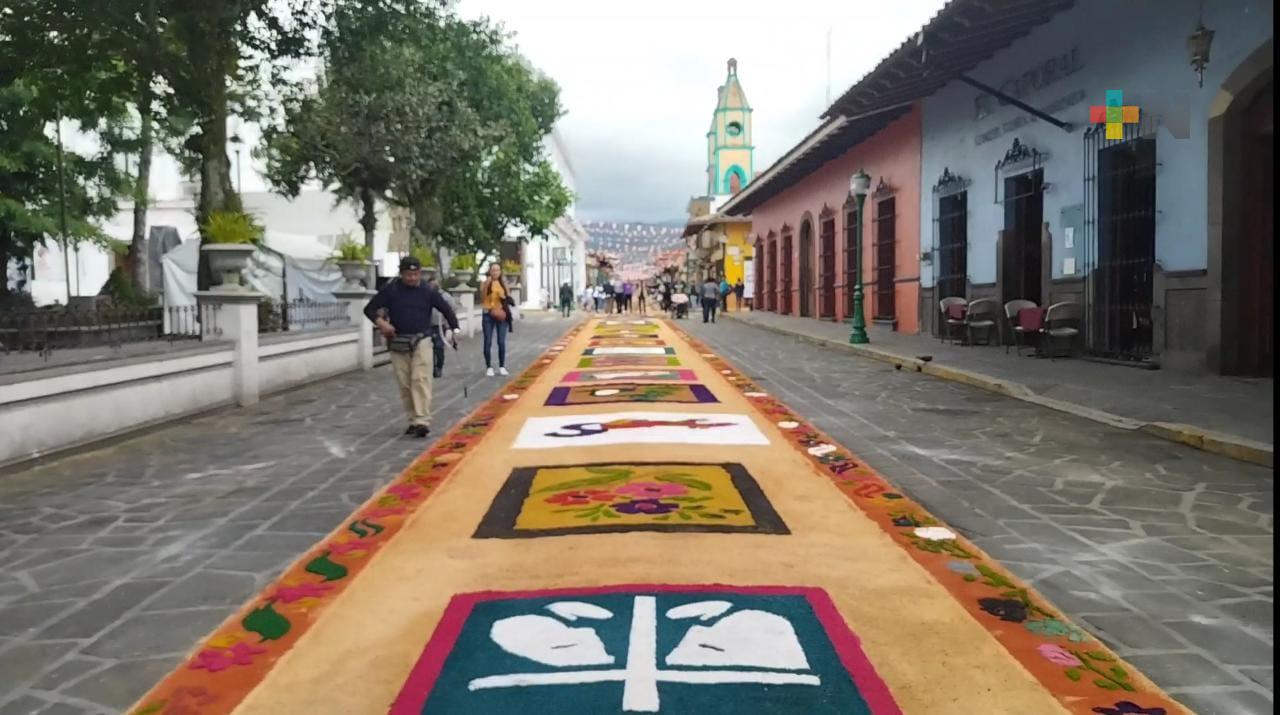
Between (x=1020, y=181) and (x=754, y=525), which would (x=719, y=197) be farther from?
(x=754, y=525)

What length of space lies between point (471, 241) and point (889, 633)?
109 ft

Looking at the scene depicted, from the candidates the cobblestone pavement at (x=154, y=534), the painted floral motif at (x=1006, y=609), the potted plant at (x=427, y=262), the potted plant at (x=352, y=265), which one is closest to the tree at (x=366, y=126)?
the potted plant at (x=427, y=262)


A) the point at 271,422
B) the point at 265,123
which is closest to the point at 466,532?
the point at 271,422

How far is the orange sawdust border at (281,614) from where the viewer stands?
122 inches

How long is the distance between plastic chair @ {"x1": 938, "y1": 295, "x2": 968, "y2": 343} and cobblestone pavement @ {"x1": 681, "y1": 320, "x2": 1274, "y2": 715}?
711 cm

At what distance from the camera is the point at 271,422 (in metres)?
9.64

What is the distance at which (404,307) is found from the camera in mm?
8695

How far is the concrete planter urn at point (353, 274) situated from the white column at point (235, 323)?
534 cm

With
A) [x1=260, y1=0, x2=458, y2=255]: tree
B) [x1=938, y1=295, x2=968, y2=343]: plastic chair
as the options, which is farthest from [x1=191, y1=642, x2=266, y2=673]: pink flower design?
[x1=260, y1=0, x2=458, y2=255]: tree

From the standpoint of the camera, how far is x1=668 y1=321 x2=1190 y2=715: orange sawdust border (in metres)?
3.02

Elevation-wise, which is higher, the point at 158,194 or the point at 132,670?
the point at 158,194

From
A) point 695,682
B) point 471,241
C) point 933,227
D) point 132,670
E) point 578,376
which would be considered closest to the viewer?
point 695,682

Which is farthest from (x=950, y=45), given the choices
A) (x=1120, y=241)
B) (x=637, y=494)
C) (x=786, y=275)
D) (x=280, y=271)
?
(x=786, y=275)

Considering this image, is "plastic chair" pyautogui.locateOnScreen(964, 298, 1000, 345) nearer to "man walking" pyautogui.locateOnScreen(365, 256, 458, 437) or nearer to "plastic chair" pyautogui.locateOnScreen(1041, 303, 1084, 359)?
"plastic chair" pyautogui.locateOnScreen(1041, 303, 1084, 359)
